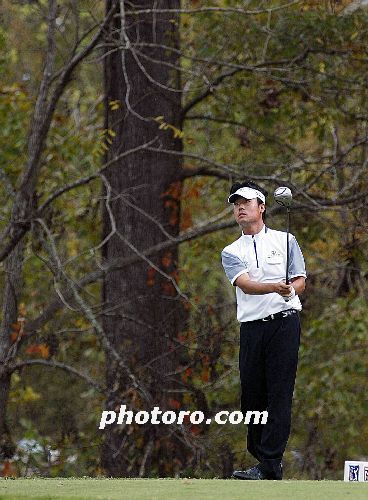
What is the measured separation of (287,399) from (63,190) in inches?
228

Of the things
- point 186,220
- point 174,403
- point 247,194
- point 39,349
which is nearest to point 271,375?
point 247,194

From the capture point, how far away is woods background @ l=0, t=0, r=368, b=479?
15492 mm

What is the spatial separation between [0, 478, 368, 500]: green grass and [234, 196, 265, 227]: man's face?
1.55 metres

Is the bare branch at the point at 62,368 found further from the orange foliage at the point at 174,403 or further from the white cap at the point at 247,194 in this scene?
the white cap at the point at 247,194

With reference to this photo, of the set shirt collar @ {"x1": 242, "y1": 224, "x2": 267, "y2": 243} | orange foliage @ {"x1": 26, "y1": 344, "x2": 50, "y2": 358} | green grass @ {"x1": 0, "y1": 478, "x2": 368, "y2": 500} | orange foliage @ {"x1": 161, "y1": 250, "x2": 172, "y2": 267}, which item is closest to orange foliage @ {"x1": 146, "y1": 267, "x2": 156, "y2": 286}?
orange foliage @ {"x1": 161, "y1": 250, "x2": 172, "y2": 267}

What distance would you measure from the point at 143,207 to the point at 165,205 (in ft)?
1.05

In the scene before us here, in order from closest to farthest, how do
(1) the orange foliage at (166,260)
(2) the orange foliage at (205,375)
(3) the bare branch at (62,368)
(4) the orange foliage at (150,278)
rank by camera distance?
Result: (3) the bare branch at (62,368), (2) the orange foliage at (205,375), (4) the orange foliage at (150,278), (1) the orange foliage at (166,260)

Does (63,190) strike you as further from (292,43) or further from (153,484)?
(153,484)

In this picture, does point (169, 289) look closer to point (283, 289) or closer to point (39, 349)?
point (39, 349)

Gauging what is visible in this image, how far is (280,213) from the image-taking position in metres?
17.5

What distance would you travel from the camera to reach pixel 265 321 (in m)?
9.68

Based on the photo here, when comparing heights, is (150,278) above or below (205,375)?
above

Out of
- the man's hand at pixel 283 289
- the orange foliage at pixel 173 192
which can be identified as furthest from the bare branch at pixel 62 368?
the man's hand at pixel 283 289

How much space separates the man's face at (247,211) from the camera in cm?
974
